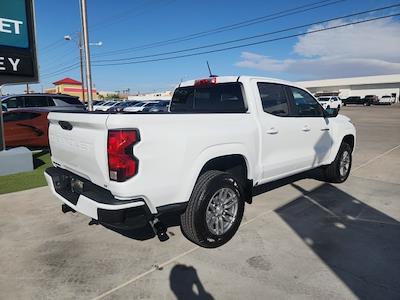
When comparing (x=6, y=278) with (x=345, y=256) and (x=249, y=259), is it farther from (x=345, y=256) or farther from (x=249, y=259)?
(x=345, y=256)

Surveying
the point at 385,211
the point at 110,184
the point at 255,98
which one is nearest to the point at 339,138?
the point at 385,211

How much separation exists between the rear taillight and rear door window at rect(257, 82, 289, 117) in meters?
2.15

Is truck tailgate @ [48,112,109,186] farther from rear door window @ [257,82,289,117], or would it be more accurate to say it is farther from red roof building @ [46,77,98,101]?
red roof building @ [46,77,98,101]

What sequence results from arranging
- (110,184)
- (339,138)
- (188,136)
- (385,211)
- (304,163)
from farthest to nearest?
(339,138)
(304,163)
(385,211)
(188,136)
(110,184)

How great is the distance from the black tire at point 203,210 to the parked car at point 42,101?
35.0 ft

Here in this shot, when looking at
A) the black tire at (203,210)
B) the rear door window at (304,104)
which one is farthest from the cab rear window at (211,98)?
the rear door window at (304,104)

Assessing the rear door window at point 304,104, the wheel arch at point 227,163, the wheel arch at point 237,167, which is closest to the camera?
the wheel arch at point 227,163

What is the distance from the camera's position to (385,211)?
4871mm

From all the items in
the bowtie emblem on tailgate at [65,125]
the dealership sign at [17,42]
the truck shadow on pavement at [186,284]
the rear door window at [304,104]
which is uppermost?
the dealership sign at [17,42]

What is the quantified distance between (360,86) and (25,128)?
8576 cm

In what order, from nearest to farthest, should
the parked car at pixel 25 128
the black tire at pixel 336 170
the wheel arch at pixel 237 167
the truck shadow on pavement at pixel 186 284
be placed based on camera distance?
the truck shadow on pavement at pixel 186 284 < the wheel arch at pixel 237 167 < the black tire at pixel 336 170 < the parked car at pixel 25 128

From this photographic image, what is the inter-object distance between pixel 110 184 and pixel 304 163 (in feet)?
11.0

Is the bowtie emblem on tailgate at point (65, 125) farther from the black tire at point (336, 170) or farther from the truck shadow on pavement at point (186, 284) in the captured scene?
the black tire at point (336, 170)

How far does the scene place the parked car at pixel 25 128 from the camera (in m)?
10.3
